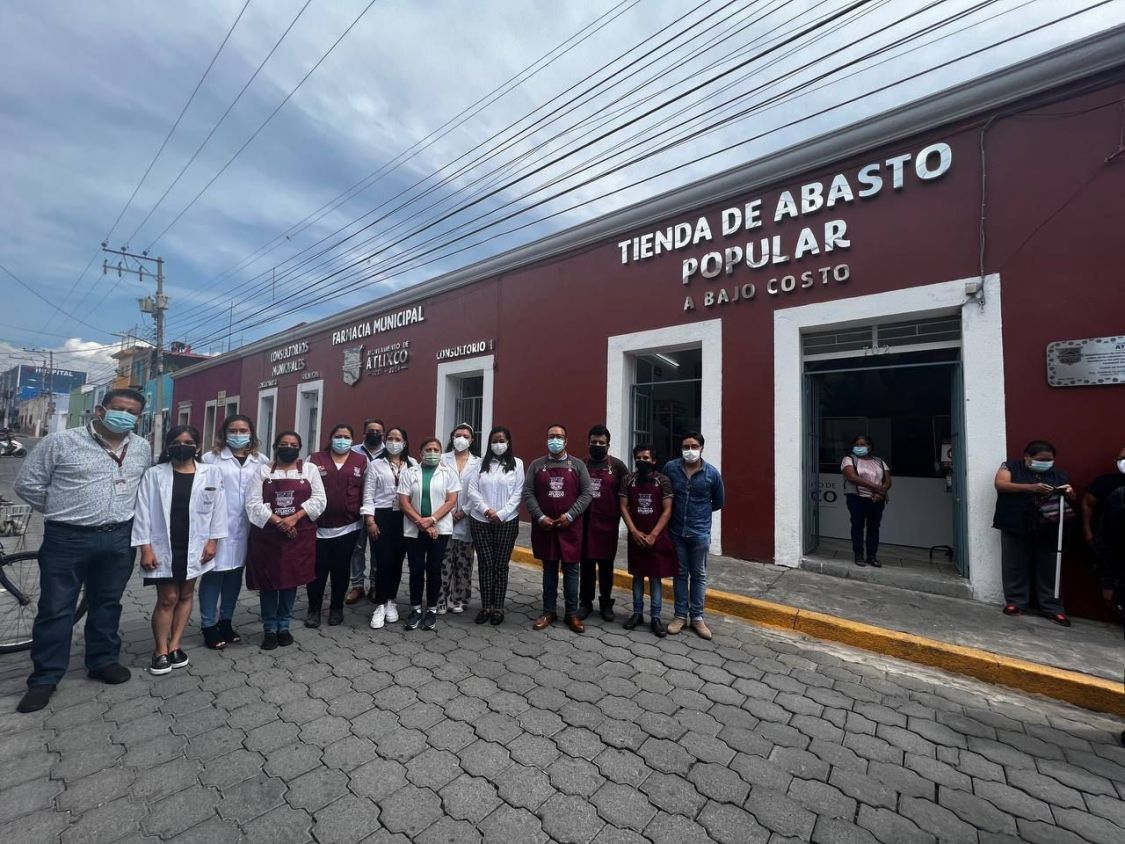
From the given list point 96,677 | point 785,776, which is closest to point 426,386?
point 96,677

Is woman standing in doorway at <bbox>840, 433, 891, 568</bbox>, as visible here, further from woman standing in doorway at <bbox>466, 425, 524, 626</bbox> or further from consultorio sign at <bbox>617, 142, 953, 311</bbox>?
woman standing in doorway at <bbox>466, 425, 524, 626</bbox>

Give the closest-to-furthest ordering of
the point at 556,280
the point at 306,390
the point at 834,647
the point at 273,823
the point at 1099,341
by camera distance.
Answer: the point at 273,823, the point at 834,647, the point at 1099,341, the point at 556,280, the point at 306,390

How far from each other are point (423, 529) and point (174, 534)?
5.28 ft

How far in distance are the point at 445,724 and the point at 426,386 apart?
8.53 metres

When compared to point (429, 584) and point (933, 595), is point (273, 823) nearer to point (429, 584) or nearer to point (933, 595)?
point (429, 584)

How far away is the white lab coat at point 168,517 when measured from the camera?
333cm

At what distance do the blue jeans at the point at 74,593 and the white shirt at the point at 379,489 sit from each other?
1.54 m

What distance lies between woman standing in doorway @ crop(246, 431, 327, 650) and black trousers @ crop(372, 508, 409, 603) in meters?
0.55

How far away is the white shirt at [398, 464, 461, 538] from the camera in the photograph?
4.29 metres

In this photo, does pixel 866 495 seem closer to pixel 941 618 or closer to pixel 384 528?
pixel 941 618

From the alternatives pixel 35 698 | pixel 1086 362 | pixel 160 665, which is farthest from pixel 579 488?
pixel 1086 362

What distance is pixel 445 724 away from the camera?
2.79 m

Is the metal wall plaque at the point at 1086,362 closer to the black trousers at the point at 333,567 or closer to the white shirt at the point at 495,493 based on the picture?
the white shirt at the point at 495,493

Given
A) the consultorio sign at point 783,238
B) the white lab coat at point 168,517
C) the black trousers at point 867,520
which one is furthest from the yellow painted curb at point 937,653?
the white lab coat at point 168,517
